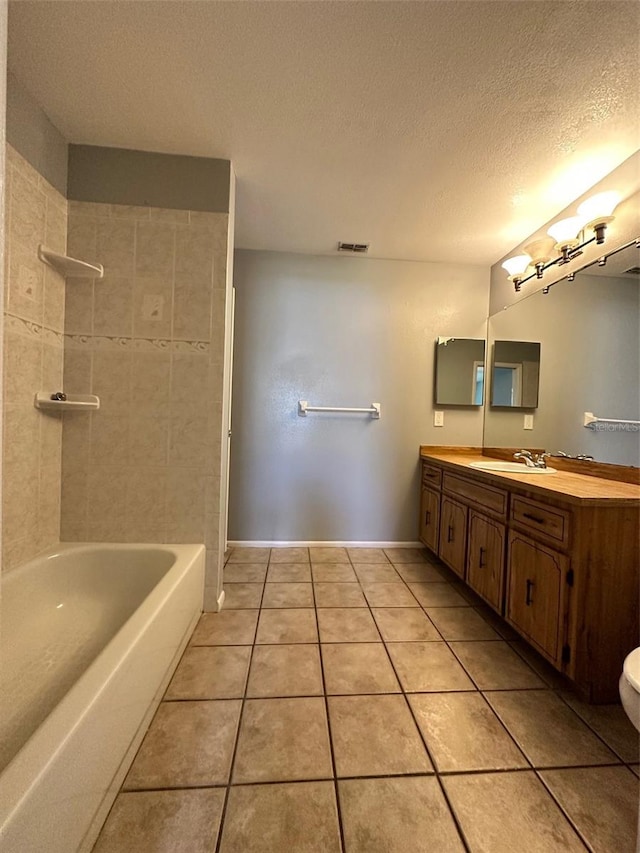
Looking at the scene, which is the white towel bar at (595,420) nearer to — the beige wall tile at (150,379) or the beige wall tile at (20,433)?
the beige wall tile at (150,379)

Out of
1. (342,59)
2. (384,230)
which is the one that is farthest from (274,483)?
(342,59)

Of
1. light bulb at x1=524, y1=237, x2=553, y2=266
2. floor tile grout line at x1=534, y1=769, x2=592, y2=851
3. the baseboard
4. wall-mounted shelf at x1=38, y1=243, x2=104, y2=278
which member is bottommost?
floor tile grout line at x1=534, y1=769, x2=592, y2=851

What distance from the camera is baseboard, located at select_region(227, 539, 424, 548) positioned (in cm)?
269

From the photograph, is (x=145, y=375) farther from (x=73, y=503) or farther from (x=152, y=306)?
(x=73, y=503)

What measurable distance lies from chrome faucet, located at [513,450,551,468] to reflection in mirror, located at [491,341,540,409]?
0.30 m

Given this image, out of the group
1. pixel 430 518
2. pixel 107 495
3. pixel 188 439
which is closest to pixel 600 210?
pixel 430 518

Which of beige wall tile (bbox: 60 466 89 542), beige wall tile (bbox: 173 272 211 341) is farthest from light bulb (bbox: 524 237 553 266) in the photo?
beige wall tile (bbox: 60 466 89 542)

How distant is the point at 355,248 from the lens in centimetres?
258

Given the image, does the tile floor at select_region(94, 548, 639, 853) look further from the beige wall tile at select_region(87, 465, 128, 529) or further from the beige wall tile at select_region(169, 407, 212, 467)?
the beige wall tile at select_region(169, 407, 212, 467)

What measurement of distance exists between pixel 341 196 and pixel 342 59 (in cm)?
73

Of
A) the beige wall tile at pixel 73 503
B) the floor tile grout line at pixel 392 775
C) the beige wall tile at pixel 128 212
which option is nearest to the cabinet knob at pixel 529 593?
the floor tile grout line at pixel 392 775

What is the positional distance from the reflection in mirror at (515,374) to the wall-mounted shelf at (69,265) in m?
2.46

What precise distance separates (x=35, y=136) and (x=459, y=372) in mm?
2693

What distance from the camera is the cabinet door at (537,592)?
4.51 ft
